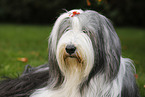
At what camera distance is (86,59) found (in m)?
2.43

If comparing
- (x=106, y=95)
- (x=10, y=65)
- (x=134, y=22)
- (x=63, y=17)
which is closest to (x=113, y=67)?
(x=106, y=95)

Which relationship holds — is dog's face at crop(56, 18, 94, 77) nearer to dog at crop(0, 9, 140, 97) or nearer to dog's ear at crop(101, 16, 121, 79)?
dog at crop(0, 9, 140, 97)

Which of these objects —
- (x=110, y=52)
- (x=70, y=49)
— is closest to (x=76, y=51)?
(x=70, y=49)

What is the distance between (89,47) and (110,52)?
27cm

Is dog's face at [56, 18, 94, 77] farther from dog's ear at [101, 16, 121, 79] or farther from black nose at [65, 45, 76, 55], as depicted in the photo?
dog's ear at [101, 16, 121, 79]

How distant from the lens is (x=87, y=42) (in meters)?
2.46

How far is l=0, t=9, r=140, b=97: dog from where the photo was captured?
245 centimetres

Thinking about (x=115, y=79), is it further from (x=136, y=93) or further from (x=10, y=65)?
(x=10, y=65)

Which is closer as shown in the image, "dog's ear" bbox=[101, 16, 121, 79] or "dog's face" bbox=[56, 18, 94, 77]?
"dog's face" bbox=[56, 18, 94, 77]

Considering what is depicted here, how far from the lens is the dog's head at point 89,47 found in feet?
8.00

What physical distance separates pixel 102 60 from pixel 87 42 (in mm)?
294

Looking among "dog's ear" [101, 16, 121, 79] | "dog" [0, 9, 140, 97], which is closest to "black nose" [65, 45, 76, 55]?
"dog" [0, 9, 140, 97]

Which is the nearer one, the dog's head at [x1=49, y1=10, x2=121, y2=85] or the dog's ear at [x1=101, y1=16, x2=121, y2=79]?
the dog's head at [x1=49, y1=10, x2=121, y2=85]

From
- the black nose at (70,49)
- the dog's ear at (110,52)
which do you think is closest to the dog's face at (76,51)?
the black nose at (70,49)
